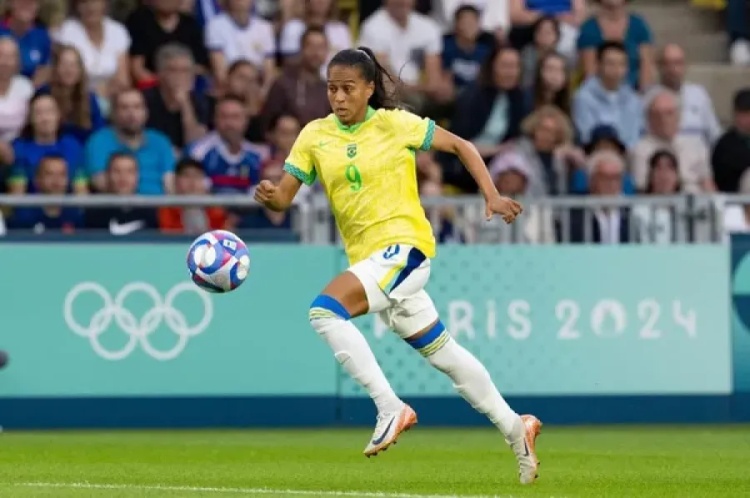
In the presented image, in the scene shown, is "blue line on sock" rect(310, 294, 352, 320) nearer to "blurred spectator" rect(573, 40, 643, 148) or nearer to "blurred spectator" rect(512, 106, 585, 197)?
"blurred spectator" rect(512, 106, 585, 197)

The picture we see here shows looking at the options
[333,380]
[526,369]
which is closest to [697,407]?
[526,369]

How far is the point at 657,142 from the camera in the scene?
62.0 feet

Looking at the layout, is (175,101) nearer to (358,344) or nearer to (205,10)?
(205,10)

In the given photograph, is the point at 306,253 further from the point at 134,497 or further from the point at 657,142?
A: the point at 134,497

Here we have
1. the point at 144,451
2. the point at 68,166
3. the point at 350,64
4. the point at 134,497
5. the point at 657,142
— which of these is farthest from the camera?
the point at 657,142

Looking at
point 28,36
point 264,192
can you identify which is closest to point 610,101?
point 28,36

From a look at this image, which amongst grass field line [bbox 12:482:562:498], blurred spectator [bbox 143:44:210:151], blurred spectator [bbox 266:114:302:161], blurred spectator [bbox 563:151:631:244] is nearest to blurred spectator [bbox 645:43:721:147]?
blurred spectator [bbox 563:151:631:244]

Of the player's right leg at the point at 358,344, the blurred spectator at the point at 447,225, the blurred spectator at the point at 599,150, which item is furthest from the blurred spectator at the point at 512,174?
the player's right leg at the point at 358,344

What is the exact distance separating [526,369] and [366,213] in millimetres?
6084

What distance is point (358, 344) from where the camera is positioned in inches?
394

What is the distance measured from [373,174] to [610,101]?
910 cm

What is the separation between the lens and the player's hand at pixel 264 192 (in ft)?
33.6

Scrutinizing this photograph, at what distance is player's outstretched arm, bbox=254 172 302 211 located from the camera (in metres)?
10.3

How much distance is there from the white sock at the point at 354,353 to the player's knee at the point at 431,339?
31 centimetres
